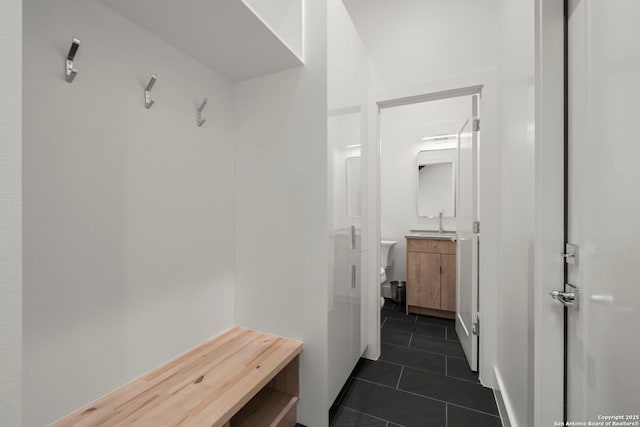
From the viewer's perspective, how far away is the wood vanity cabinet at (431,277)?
9.40 feet

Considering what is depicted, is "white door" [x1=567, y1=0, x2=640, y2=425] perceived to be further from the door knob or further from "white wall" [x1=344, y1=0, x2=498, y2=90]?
"white wall" [x1=344, y1=0, x2=498, y2=90]

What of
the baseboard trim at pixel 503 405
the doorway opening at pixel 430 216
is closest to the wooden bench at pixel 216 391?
the baseboard trim at pixel 503 405

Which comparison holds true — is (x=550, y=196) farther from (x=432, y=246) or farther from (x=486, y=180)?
(x=432, y=246)

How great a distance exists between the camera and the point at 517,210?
1.33m

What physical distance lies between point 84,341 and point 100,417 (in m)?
0.27

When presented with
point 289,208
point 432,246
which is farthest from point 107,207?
point 432,246

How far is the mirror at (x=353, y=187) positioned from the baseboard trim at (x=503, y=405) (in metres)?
1.38

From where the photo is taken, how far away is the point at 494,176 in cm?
179

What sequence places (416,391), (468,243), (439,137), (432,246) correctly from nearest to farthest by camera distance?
(416,391) < (468,243) < (432,246) < (439,137)

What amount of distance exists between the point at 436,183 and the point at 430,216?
451 mm

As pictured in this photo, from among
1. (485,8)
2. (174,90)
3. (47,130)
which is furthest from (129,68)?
(485,8)

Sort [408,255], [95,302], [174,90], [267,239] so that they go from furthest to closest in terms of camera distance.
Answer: [408,255] < [267,239] < [174,90] < [95,302]

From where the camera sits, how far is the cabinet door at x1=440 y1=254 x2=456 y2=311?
2.84m

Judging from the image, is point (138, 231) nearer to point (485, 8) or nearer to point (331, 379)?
point (331, 379)
